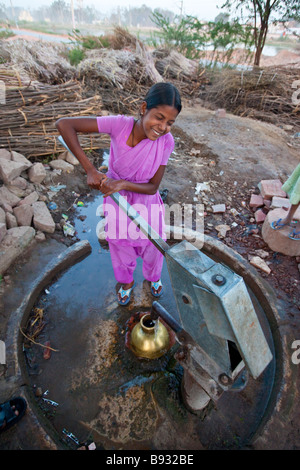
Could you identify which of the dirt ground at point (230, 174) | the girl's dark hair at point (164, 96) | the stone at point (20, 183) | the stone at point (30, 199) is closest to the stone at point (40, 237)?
the dirt ground at point (230, 174)

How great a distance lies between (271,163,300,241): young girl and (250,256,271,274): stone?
0.42 metres

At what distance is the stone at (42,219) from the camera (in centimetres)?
288

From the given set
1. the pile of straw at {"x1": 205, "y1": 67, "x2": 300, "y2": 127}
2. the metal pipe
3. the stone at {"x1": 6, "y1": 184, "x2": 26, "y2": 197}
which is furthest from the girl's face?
the pile of straw at {"x1": 205, "y1": 67, "x2": 300, "y2": 127}

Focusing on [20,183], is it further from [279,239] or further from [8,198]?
[279,239]

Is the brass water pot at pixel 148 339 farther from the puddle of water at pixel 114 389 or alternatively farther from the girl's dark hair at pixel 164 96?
the girl's dark hair at pixel 164 96

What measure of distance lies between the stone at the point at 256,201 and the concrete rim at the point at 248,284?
4.31 ft

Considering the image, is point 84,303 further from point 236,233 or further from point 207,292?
point 236,233

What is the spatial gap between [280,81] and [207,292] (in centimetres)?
861

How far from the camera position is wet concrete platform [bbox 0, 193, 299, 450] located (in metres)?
1.58

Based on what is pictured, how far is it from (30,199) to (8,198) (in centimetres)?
24

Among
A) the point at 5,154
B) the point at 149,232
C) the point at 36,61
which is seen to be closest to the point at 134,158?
the point at 149,232

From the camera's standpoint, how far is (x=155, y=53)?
31.4 feet

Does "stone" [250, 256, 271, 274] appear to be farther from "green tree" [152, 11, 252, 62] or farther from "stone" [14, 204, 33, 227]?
"green tree" [152, 11, 252, 62]

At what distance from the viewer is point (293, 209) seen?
112 inches
